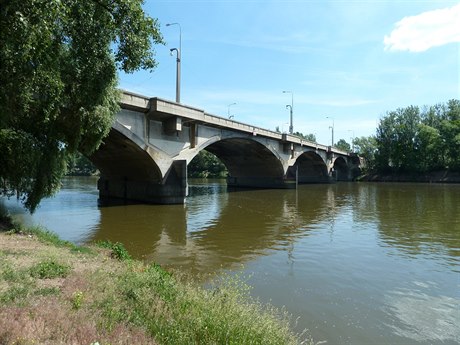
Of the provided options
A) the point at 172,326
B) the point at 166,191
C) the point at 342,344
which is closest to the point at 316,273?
the point at 342,344

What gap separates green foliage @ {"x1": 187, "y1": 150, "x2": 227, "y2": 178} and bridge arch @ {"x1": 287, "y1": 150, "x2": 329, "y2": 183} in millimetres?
29294

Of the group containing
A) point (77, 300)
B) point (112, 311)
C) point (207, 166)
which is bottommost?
point (112, 311)

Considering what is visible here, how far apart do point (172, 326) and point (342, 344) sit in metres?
3.62

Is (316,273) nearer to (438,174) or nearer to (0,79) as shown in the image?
(0,79)

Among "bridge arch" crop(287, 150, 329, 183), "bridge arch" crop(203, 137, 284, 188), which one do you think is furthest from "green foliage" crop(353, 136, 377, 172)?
"bridge arch" crop(203, 137, 284, 188)

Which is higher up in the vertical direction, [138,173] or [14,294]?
[138,173]

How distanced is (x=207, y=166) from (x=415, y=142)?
57.5 meters

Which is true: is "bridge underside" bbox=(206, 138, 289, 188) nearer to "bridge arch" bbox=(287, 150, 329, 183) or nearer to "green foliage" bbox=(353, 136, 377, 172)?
"bridge arch" bbox=(287, 150, 329, 183)

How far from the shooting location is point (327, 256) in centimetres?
1464

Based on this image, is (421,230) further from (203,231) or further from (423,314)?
(423,314)

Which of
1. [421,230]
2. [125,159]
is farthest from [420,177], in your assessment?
[125,159]

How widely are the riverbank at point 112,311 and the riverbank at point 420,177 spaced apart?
8759 cm

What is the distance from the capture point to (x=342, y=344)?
7168mm

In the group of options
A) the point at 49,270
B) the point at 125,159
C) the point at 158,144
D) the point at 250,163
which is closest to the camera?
the point at 49,270
